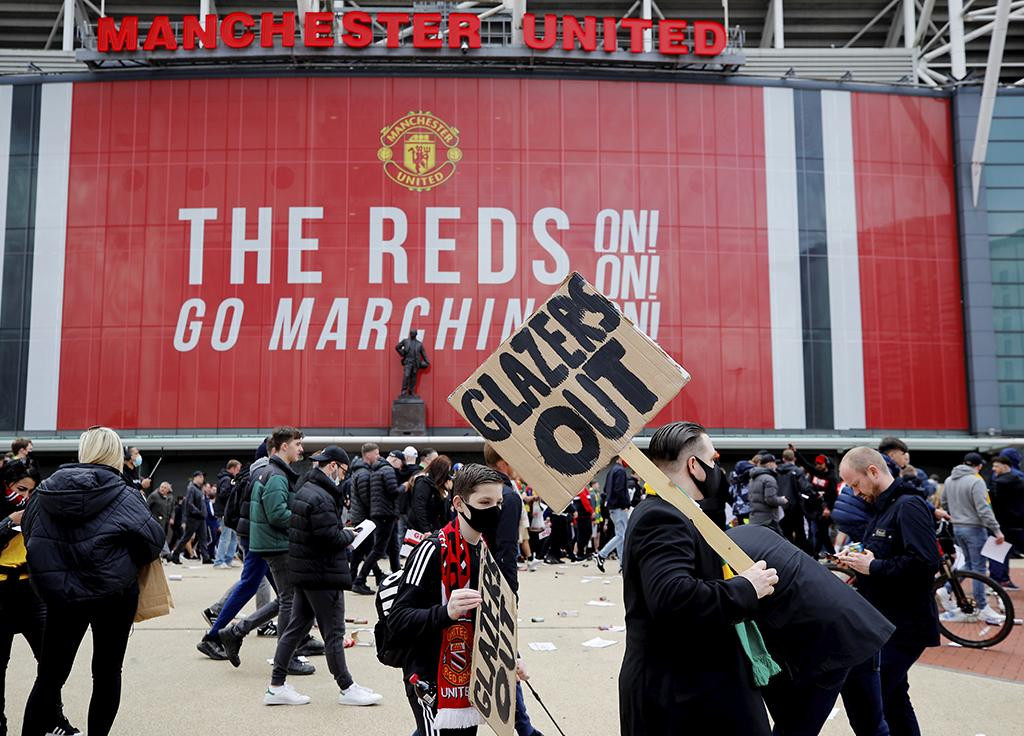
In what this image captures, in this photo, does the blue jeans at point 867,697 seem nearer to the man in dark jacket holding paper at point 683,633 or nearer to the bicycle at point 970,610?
the man in dark jacket holding paper at point 683,633

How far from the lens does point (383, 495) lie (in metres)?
12.2

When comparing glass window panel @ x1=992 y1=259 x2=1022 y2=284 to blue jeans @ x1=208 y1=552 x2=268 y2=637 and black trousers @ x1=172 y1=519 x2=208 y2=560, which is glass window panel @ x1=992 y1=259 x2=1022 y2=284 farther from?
blue jeans @ x1=208 y1=552 x2=268 y2=637

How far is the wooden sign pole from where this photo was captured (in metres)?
3.01

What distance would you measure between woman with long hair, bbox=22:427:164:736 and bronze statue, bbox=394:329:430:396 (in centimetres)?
2027

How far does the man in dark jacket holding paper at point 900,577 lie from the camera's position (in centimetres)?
466

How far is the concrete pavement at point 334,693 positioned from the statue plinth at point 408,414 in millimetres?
15500

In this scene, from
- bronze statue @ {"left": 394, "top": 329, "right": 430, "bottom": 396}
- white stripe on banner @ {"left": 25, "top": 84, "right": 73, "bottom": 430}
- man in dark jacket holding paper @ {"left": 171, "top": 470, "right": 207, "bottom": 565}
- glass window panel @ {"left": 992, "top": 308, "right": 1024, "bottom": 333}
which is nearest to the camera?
man in dark jacket holding paper @ {"left": 171, "top": 470, "right": 207, "bottom": 565}

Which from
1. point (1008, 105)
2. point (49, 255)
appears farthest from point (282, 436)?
point (1008, 105)

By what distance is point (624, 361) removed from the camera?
3.44 metres

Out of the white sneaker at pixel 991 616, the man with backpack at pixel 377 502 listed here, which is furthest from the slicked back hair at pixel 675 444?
the man with backpack at pixel 377 502

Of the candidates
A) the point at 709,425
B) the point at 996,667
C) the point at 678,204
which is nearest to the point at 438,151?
the point at 678,204

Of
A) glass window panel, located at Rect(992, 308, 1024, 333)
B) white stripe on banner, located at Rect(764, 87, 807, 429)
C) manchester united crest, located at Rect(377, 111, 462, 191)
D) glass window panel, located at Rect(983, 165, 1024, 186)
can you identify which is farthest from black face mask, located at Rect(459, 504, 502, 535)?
glass window panel, located at Rect(983, 165, 1024, 186)

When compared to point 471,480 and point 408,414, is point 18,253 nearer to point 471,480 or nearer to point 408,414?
point 408,414

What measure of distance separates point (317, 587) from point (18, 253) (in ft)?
81.3
